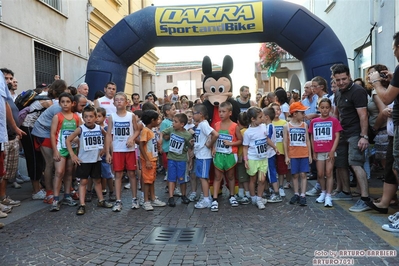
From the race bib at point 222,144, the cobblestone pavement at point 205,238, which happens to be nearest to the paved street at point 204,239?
the cobblestone pavement at point 205,238

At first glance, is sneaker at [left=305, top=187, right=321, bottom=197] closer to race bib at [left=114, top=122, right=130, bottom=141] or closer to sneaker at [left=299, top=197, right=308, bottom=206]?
sneaker at [left=299, top=197, right=308, bottom=206]

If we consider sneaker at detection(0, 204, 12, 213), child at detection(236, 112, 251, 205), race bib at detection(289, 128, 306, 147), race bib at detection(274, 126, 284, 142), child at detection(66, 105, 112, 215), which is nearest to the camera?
sneaker at detection(0, 204, 12, 213)

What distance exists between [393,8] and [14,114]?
8460 millimetres

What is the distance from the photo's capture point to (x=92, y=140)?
18.1ft

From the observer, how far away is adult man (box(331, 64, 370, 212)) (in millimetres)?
5273

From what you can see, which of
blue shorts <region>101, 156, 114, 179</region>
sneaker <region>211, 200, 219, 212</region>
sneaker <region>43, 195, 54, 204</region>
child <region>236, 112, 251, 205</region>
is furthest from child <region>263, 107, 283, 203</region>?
sneaker <region>43, 195, 54, 204</region>

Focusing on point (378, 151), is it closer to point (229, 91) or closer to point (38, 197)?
point (229, 91)

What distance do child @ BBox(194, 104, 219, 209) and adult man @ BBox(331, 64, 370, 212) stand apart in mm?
1939

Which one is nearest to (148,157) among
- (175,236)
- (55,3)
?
(175,236)

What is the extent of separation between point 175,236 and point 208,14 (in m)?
6.28

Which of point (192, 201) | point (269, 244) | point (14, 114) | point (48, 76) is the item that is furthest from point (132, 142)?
point (48, 76)

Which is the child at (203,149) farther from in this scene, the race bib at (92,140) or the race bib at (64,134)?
the race bib at (64,134)

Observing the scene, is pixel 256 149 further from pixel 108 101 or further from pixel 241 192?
pixel 108 101

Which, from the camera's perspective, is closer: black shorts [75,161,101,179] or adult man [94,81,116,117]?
black shorts [75,161,101,179]
